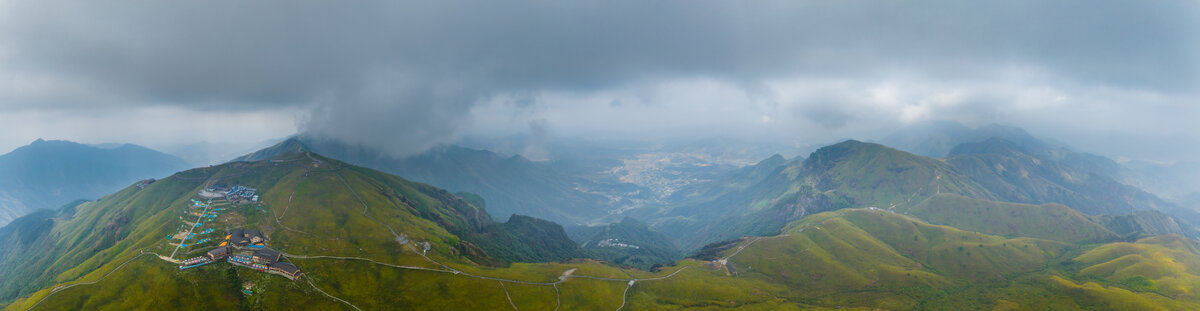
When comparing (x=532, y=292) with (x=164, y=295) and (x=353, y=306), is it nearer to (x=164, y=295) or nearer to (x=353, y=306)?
(x=353, y=306)

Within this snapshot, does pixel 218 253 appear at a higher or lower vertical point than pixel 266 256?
higher

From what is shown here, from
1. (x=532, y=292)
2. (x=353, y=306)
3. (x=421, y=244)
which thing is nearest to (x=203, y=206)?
(x=421, y=244)

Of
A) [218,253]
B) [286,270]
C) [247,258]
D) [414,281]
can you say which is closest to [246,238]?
[218,253]

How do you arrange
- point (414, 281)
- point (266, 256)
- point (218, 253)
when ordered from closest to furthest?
1. point (218, 253)
2. point (266, 256)
3. point (414, 281)

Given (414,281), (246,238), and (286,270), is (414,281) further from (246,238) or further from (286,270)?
(246,238)

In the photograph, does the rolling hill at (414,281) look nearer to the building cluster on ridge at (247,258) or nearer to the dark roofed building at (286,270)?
the dark roofed building at (286,270)

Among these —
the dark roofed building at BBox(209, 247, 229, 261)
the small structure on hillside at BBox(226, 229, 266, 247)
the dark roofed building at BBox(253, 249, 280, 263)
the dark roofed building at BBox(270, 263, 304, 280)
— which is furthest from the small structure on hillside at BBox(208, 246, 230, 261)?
the dark roofed building at BBox(270, 263, 304, 280)

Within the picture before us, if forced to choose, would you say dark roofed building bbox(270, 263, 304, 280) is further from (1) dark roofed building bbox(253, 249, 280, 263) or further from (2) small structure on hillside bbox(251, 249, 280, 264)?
(1) dark roofed building bbox(253, 249, 280, 263)

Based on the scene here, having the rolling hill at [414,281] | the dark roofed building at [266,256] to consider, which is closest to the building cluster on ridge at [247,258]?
the dark roofed building at [266,256]
